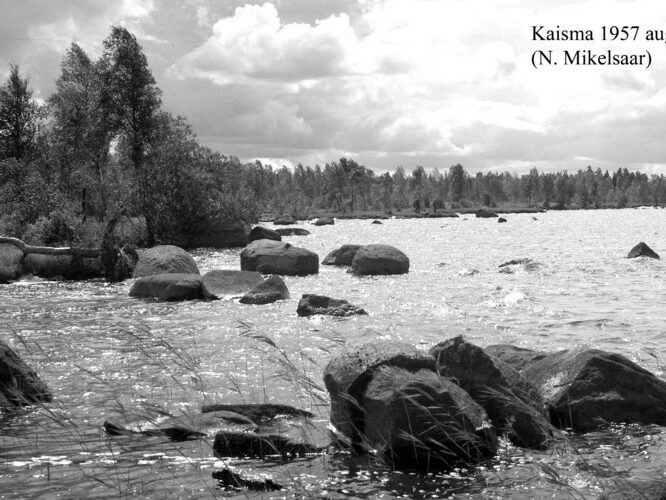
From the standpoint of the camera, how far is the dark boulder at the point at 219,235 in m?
49.6

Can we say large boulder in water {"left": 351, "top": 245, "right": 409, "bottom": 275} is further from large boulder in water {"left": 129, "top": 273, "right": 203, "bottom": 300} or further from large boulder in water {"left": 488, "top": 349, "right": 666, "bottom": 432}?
large boulder in water {"left": 488, "top": 349, "right": 666, "bottom": 432}

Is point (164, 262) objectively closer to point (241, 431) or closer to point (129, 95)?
point (241, 431)

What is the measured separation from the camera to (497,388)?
27.9ft

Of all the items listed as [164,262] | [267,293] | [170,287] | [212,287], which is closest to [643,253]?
[267,293]

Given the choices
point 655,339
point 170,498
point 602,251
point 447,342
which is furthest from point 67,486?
point 602,251

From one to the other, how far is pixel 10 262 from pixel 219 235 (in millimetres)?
23585

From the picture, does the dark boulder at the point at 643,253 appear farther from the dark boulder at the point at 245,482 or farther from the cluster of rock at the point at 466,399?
the dark boulder at the point at 245,482

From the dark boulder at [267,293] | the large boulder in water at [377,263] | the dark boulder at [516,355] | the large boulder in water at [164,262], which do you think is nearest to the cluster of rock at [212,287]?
the dark boulder at [267,293]

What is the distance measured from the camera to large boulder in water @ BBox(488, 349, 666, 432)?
8.57m

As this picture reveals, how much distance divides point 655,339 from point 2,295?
20.2 meters

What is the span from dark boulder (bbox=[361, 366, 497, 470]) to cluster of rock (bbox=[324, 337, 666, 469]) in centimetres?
1

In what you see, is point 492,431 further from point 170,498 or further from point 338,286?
point 338,286

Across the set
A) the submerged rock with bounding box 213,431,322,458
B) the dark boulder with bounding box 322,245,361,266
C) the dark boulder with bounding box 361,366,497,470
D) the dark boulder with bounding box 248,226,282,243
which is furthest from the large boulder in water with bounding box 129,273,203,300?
the dark boulder with bounding box 248,226,282,243

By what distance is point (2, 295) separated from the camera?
22812 millimetres
